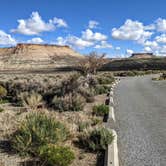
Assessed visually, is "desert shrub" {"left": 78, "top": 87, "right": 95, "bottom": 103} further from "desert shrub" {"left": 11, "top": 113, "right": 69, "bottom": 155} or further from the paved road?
"desert shrub" {"left": 11, "top": 113, "right": 69, "bottom": 155}

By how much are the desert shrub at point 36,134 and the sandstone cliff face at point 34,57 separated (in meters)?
138

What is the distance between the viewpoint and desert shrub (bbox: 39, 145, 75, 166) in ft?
24.0

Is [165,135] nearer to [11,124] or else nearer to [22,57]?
[11,124]

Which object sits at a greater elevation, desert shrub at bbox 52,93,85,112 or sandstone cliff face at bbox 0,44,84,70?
sandstone cliff face at bbox 0,44,84,70

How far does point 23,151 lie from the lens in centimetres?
828

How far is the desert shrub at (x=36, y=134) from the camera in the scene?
8375 millimetres

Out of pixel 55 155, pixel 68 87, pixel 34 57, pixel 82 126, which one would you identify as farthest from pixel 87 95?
pixel 34 57

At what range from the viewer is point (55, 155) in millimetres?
7395

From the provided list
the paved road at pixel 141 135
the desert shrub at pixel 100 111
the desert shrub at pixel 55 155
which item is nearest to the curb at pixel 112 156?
the paved road at pixel 141 135

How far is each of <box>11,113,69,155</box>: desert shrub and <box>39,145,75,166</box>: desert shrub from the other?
23.4 inches

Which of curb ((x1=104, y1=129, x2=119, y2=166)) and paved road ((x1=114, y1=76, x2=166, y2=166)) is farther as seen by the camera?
paved road ((x1=114, y1=76, x2=166, y2=166))

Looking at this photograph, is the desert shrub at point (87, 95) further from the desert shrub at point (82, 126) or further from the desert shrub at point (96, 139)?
the desert shrub at point (96, 139)

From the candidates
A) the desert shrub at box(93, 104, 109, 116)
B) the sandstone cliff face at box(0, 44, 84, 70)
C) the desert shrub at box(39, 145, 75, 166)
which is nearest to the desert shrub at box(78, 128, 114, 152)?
the desert shrub at box(39, 145, 75, 166)

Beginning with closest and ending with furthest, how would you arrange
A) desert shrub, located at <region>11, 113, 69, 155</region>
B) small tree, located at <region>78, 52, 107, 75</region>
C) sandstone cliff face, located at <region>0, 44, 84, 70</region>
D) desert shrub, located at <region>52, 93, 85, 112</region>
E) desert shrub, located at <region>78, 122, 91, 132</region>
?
desert shrub, located at <region>11, 113, 69, 155</region>, desert shrub, located at <region>78, 122, 91, 132</region>, desert shrub, located at <region>52, 93, 85, 112</region>, small tree, located at <region>78, 52, 107, 75</region>, sandstone cliff face, located at <region>0, 44, 84, 70</region>
